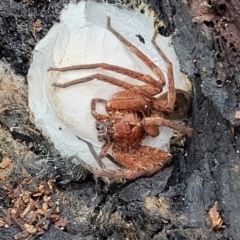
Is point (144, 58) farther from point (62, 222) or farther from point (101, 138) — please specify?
point (62, 222)

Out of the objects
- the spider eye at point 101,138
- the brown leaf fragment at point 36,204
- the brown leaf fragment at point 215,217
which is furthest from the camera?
the spider eye at point 101,138

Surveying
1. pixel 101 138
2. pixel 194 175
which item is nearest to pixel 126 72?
pixel 101 138

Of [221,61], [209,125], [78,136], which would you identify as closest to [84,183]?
[78,136]

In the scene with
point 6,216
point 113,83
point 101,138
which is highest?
point 113,83

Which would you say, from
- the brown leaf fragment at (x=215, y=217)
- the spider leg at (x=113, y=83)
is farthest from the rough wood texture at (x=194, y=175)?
the spider leg at (x=113, y=83)

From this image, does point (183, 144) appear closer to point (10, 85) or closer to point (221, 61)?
point (221, 61)

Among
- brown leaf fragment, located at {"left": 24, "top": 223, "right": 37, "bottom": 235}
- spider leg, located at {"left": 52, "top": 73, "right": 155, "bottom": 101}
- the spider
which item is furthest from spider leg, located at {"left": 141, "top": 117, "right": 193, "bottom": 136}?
brown leaf fragment, located at {"left": 24, "top": 223, "right": 37, "bottom": 235}

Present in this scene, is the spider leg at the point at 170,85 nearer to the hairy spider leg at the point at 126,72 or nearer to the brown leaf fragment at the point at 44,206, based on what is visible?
the hairy spider leg at the point at 126,72
